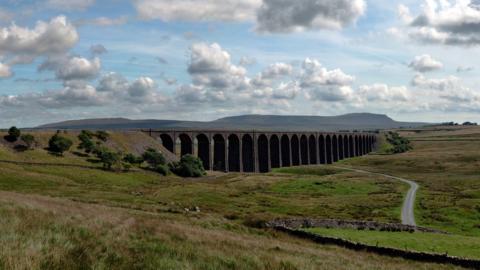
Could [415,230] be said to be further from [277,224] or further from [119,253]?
[119,253]

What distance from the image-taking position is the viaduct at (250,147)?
118562 mm

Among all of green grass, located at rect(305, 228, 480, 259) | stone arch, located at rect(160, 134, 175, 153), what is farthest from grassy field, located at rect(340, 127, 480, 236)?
stone arch, located at rect(160, 134, 175, 153)

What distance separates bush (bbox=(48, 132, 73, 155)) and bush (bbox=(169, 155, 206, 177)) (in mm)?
24269

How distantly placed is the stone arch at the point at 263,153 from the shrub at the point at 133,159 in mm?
57495

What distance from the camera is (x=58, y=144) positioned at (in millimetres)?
86000

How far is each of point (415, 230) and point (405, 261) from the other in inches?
475

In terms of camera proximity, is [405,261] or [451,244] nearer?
[405,261]

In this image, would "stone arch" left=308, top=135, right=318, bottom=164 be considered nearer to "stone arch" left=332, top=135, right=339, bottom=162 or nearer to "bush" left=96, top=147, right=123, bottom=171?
"stone arch" left=332, top=135, right=339, bottom=162

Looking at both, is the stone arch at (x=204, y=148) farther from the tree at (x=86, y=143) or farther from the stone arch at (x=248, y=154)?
the tree at (x=86, y=143)

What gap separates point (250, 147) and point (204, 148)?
2321 cm

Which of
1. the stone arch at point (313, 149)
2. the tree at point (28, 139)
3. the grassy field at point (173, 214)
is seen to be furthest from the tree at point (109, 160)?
the stone arch at point (313, 149)

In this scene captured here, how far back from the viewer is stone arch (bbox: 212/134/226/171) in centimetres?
12825

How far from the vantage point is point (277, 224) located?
38156 millimetres

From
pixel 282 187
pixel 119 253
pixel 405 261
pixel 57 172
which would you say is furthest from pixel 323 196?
pixel 119 253
